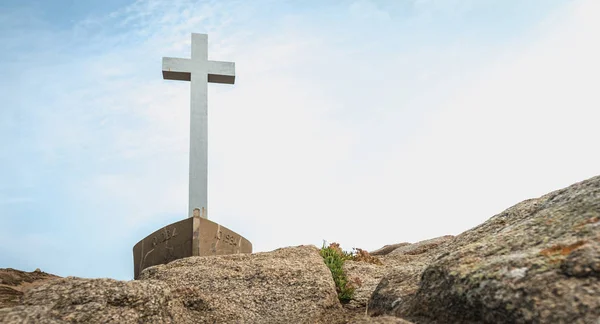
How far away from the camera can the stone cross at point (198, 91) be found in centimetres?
1346

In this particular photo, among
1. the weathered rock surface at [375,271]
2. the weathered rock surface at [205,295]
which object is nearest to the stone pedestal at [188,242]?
the weathered rock surface at [205,295]

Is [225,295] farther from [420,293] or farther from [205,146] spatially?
[205,146]

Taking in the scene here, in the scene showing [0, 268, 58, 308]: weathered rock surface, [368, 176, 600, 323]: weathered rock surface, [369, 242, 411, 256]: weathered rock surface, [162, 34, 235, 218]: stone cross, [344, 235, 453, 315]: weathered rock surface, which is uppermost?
[162, 34, 235, 218]: stone cross

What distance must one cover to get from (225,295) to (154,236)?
4752mm

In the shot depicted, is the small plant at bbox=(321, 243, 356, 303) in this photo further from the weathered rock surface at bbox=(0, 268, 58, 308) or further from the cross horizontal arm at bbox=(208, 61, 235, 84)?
the cross horizontal arm at bbox=(208, 61, 235, 84)

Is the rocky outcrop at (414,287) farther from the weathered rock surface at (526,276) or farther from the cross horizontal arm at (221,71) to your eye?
the cross horizontal arm at (221,71)

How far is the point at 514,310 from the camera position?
3617mm

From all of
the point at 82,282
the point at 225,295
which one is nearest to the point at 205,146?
the point at 225,295

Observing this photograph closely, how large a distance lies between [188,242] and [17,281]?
3493 mm

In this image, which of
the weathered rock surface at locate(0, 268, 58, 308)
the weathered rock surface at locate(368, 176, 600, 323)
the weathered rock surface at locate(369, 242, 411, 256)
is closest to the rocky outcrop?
the weathered rock surface at locate(368, 176, 600, 323)

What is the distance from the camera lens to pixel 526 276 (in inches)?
149

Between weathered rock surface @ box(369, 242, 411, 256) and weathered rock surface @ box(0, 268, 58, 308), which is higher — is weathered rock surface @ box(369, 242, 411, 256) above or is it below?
above

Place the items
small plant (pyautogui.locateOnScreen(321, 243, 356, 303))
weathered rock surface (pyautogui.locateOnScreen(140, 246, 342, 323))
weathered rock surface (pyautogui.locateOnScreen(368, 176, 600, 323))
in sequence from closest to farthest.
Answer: weathered rock surface (pyautogui.locateOnScreen(368, 176, 600, 323)) < weathered rock surface (pyautogui.locateOnScreen(140, 246, 342, 323)) < small plant (pyautogui.locateOnScreen(321, 243, 356, 303))

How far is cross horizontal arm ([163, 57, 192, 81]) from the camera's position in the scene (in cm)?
1487
